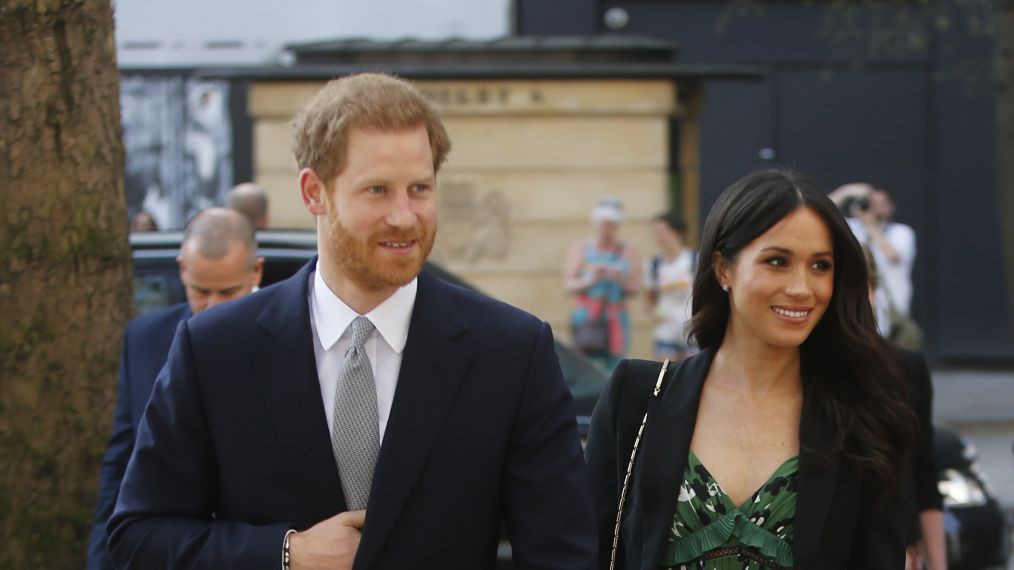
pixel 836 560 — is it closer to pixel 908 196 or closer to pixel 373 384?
pixel 373 384

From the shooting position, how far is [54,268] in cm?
473

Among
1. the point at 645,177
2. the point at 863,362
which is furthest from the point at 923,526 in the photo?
the point at 645,177

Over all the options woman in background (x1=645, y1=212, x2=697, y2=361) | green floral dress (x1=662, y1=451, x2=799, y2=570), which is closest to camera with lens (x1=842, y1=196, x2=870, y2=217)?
woman in background (x1=645, y1=212, x2=697, y2=361)

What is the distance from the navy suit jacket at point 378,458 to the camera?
2943mm

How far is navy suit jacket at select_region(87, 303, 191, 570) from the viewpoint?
4.36 metres

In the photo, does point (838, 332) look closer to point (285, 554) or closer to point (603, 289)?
point (285, 554)

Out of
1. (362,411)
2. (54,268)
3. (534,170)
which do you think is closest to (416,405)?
(362,411)

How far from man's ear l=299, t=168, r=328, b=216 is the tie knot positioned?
0.70 ft

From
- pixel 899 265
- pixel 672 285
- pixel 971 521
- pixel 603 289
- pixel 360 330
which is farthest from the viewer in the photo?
pixel 899 265

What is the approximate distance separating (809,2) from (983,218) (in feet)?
10.5

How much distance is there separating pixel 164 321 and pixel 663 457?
69.8 inches

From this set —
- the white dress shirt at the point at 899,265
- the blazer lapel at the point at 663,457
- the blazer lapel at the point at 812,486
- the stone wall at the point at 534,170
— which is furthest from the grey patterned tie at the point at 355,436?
the stone wall at the point at 534,170

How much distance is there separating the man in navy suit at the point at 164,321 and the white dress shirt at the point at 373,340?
1.48 m

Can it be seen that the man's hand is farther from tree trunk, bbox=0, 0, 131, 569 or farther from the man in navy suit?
tree trunk, bbox=0, 0, 131, 569
